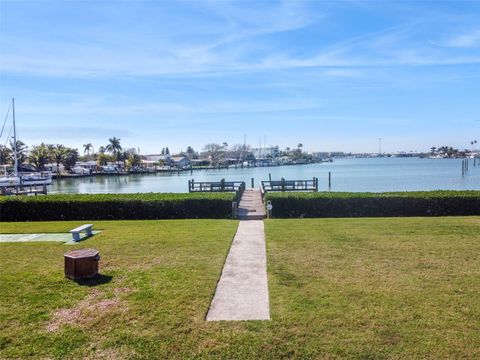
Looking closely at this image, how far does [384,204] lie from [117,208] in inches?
441

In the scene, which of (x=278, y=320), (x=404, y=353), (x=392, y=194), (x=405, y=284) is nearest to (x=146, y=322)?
(x=278, y=320)

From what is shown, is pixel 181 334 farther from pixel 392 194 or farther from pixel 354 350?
pixel 392 194

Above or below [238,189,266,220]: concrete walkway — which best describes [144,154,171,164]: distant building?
above

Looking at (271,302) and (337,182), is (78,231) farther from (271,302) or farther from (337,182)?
(337,182)

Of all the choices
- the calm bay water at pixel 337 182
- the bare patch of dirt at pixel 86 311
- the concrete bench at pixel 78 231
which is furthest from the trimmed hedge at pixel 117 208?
the calm bay water at pixel 337 182

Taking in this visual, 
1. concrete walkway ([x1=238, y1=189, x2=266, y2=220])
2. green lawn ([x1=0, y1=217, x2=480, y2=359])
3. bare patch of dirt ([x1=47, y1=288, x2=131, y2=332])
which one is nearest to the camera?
green lawn ([x1=0, y1=217, x2=480, y2=359])

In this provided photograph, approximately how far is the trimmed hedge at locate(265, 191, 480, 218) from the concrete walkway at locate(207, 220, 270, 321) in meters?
5.88

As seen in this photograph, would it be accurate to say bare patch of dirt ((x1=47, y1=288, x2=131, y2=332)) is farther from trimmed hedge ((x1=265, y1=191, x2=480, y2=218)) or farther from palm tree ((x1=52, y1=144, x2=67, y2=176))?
palm tree ((x1=52, y1=144, x2=67, y2=176))

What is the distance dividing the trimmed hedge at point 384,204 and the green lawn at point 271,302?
5255 millimetres

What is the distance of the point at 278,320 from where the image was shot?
18.1ft

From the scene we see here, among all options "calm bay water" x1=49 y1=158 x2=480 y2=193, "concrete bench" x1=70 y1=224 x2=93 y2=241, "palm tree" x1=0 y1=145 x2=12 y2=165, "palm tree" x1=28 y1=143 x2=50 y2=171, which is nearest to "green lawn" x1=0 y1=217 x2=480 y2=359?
"concrete bench" x1=70 y1=224 x2=93 y2=241

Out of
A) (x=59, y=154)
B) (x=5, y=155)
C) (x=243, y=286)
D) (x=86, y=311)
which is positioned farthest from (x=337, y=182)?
(x=5, y=155)

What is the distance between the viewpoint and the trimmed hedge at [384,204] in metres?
16.0

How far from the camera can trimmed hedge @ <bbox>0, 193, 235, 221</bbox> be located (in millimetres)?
16125
